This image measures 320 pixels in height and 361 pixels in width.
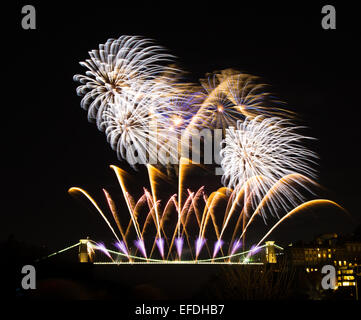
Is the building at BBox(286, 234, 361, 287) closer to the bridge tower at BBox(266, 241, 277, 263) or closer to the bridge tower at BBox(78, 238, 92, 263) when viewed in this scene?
the bridge tower at BBox(266, 241, 277, 263)

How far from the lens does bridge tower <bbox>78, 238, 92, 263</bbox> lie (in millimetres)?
75325

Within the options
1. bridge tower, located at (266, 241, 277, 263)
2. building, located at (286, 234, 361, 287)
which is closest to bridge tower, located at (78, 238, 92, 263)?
bridge tower, located at (266, 241, 277, 263)

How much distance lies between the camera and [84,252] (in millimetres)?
76562

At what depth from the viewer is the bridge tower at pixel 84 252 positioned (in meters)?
75.3

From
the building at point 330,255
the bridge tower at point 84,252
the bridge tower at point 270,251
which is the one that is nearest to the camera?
the bridge tower at point 84,252

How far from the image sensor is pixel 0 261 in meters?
69.0

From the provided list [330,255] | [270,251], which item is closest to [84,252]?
[270,251]

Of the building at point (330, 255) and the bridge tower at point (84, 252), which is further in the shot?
the building at point (330, 255)

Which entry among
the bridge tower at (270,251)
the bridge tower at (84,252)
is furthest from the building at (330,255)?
the bridge tower at (84,252)

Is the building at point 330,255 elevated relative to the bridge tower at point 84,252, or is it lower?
lower

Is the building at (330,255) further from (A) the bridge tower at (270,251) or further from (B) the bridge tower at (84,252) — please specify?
(B) the bridge tower at (84,252)
